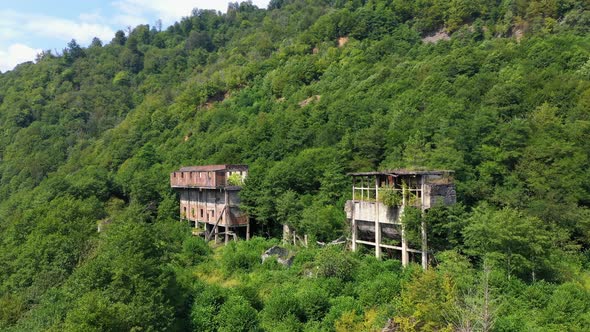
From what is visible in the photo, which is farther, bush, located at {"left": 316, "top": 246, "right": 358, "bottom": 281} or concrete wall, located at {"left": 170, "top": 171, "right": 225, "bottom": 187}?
concrete wall, located at {"left": 170, "top": 171, "right": 225, "bottom": 187}

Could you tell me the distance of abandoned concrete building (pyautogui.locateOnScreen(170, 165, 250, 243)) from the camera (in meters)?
45.2

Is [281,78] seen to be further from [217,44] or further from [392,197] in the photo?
[217,44]

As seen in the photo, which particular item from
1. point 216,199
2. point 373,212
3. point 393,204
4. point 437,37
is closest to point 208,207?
point 216,199

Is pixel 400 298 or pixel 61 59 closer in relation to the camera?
pixel 400 298

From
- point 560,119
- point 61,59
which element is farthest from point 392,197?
point 61,59

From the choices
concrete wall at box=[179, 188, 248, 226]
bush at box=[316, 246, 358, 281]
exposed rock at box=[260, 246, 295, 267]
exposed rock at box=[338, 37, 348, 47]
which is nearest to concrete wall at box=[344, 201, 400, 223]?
bush at box=[316, 246, 358, 281]

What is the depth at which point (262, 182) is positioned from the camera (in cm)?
4294

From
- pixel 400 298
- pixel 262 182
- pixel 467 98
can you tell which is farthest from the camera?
pixel 467 98

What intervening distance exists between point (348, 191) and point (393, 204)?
8.58 m

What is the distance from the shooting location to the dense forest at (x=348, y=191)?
2470cm

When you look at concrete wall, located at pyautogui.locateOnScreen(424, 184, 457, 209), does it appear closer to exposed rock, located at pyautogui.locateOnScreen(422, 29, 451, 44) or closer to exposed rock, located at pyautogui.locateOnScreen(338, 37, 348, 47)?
exposed rock, located at pyautogui.locateOnScreen(422, 29, 451, 44)

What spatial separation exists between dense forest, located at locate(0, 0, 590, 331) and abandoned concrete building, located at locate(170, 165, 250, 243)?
2.04m

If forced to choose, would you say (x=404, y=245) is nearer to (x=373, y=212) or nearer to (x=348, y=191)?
(x=373, y=212)

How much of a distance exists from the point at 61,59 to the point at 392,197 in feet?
460
